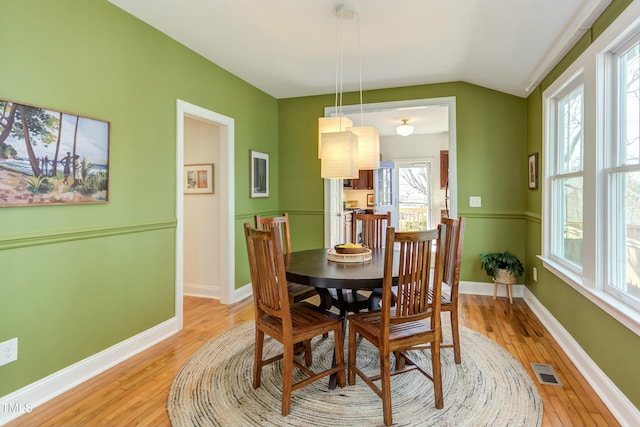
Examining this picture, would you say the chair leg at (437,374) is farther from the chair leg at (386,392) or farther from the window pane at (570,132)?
the window pane at (570,132)

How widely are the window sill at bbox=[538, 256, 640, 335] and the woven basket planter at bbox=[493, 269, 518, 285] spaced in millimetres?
893

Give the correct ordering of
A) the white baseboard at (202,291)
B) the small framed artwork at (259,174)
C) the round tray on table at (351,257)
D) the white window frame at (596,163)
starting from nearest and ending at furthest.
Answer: the white window frame at (596,163)
the round tray on table at (351,257)
the white baseboard at (202,291)
the small framed artwork at (259,174)

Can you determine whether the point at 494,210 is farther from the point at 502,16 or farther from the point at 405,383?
the point at 405,383

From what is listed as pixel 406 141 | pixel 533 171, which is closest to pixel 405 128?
pixel 406 141

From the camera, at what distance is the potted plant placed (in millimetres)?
3713

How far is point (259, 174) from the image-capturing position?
172 inches

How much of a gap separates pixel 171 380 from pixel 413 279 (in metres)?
1.69

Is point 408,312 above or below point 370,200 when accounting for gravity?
below

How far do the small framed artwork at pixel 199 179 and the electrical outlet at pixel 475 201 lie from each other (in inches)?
122

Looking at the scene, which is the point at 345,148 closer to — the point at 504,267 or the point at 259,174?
the point at 259,174

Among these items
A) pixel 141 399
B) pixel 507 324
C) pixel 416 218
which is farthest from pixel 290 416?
pixel 416 218

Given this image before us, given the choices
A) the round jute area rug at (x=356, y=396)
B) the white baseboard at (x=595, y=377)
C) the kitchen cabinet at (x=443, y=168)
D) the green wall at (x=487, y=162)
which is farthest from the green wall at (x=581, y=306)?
the kitchen cabinet at (x=443, y=168)

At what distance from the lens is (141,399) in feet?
6.66

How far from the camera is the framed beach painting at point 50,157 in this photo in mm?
1853
